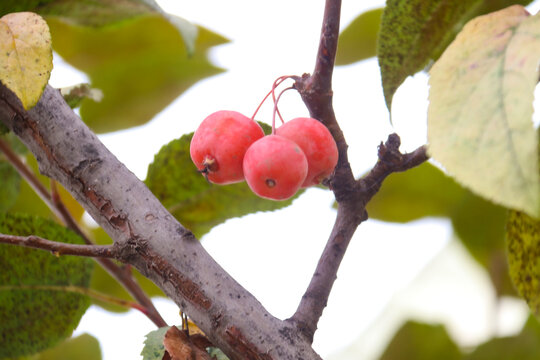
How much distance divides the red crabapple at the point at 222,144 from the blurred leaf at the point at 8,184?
41cm

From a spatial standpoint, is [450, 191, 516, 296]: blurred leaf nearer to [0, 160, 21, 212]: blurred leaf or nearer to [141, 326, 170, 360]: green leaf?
[141, 326, 170, 360]: green leaf

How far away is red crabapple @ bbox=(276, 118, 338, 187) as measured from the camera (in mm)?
521

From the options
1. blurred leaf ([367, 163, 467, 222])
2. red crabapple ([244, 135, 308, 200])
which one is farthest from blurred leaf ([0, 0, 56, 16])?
blurred leaf ([367, 163, 467, 222])

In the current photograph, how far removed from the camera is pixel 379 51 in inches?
23.8

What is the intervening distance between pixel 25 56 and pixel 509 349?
56 centimetres

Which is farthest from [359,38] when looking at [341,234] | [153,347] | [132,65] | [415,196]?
[153,347]

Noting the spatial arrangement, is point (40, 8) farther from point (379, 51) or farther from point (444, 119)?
point (444, 119)

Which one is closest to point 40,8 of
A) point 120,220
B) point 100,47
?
point 100,47

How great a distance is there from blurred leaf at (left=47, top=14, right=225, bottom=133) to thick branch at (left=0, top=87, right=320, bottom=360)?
38cm

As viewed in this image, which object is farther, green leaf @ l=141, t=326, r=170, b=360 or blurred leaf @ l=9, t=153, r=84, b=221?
blurred leaf @ l=9, t=153, r=84, b=221

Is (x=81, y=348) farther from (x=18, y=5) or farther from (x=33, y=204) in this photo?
(x=18, y=5)

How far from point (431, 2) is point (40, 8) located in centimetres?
45

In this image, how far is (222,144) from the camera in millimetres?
544

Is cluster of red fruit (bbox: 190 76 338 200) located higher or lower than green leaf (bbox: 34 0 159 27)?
lower
